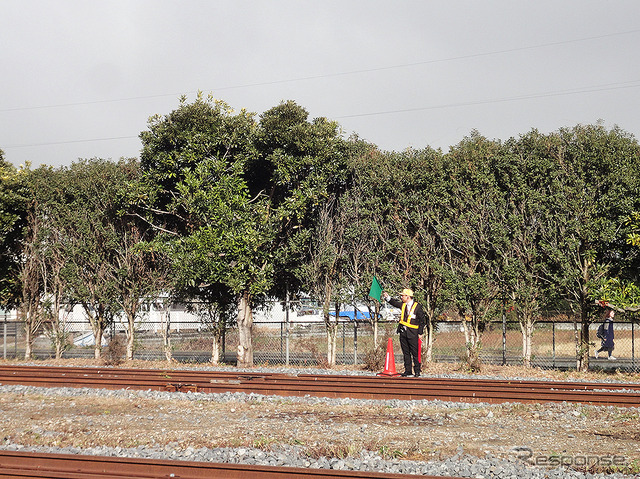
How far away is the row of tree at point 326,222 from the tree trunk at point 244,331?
6 centimetres

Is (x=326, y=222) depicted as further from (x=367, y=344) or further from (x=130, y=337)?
(x=130, y=337)

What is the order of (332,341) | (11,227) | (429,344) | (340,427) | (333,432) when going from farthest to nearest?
(11,227) → (332,341) → (429,344) → (340,427) → (333,432)

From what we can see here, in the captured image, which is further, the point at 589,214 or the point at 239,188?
the point at 239,188

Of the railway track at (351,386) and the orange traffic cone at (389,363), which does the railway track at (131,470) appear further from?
the orange traffic cone at (389,363)

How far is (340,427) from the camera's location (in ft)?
33.5

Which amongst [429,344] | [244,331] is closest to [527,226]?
[429,344]

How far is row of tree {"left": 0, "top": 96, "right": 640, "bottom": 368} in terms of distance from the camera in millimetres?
19422

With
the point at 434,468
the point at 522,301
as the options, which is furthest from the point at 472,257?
the point at 434,468

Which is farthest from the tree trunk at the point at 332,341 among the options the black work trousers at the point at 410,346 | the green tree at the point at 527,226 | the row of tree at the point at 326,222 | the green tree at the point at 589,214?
the green tree at the point at 589,214

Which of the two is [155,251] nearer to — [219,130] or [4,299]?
[219,130]

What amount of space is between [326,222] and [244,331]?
4.43 metres

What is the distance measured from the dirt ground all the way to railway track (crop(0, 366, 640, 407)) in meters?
0.68

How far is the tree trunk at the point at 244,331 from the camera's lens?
69.8 feet

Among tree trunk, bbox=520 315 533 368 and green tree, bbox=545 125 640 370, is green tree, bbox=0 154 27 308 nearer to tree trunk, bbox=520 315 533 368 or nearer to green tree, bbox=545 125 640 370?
tree trunk, bbox=520 315 533 368
